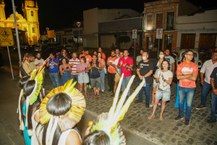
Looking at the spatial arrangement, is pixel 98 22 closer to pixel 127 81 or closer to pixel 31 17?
pixel 127 81

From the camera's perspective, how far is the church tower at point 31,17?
66812 mm

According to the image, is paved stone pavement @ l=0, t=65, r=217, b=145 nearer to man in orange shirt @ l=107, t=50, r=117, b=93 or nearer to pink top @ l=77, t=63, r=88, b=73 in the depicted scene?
man in orange shirt @ l=107, t=50, r=117, b=93

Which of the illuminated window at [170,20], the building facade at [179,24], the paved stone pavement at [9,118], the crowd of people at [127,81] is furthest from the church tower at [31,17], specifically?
the crowd of people at [127,81]

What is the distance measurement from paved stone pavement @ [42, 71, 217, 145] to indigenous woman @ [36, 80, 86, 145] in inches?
119

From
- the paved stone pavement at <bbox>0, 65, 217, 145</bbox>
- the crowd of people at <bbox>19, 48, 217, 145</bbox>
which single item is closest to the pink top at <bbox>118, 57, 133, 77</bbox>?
the crowd of people at <bbox>19, 48, 217, 145</bbox>

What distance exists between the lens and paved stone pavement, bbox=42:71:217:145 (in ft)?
14.5

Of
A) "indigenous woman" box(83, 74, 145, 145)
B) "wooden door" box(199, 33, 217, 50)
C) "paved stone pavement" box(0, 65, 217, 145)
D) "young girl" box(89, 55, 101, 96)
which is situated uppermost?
"wooden door" box(199, 33, 217, 50)

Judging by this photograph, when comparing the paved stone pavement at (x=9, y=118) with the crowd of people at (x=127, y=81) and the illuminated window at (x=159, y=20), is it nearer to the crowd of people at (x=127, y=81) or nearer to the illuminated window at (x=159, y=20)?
the crowd of people at (x=127, y=81)

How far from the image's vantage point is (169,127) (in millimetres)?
5051

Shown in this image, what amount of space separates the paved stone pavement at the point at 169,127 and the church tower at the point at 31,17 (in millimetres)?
70276

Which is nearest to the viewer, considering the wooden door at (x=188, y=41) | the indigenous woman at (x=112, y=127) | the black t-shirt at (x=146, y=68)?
the indigenous woman at (x=112, y=127)

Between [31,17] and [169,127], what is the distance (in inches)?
2931

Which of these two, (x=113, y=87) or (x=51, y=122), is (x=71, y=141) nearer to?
(x=51, y=122)

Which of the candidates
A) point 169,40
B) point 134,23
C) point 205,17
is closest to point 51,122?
point 205,17
